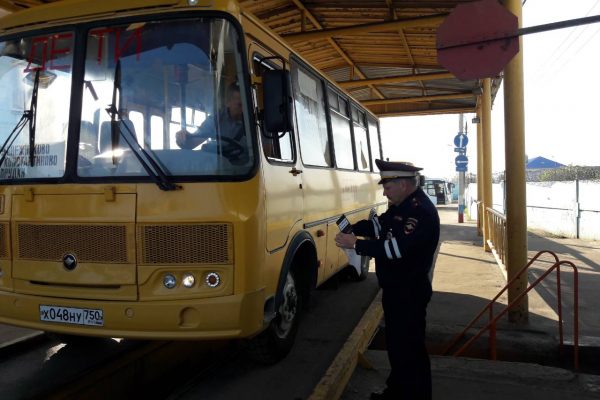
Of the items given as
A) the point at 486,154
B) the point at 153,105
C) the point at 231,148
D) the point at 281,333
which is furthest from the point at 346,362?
the point at 486,154

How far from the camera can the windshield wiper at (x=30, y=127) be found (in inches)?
146

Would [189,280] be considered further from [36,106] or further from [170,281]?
[36,106]

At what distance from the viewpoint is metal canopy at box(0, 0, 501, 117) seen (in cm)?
802

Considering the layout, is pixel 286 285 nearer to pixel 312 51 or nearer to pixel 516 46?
pixel 516 46

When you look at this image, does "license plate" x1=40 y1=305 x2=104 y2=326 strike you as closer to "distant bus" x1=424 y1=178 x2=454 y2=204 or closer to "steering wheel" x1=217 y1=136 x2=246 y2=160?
"steering wheel" x1=217 y1=136 x2=246 y2=160

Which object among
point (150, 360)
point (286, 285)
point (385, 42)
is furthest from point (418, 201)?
point (385, 42)

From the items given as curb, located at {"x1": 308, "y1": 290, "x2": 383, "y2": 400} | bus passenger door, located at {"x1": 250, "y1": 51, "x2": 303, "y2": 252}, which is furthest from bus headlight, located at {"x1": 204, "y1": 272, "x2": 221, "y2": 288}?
curb, located at {"x1": 308, "y1": 290, "x2": 383, "y2": 400}

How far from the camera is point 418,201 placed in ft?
11.7

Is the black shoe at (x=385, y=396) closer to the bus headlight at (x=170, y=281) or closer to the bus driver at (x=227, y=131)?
the bus headlight at (x=170, y=281)

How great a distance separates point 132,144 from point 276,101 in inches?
40.5

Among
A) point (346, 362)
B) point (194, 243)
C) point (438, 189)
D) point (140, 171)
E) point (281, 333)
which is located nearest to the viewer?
point (194, 243)

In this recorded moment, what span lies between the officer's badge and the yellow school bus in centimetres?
97

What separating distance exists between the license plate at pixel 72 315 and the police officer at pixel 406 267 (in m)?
1.75

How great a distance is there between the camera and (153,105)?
3514 millimetres
